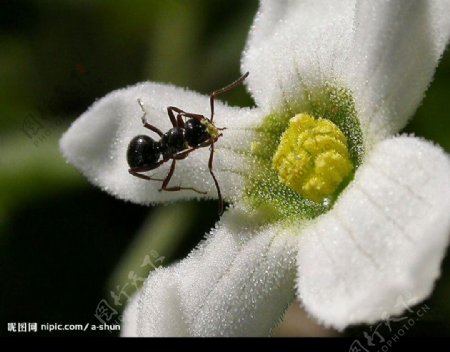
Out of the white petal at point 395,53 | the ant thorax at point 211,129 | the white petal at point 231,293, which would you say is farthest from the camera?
the ant thorax at point 211,129

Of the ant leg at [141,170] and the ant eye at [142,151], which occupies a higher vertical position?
the ant eye at [142,151]

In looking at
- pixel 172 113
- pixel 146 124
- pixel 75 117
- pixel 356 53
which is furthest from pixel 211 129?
pixel 75 117

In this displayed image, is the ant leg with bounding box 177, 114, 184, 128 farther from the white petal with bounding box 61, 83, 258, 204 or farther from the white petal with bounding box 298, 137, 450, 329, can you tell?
the white petal with bounding box 298, 137, 450, 329

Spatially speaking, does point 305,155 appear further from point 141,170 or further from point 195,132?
point 141,170

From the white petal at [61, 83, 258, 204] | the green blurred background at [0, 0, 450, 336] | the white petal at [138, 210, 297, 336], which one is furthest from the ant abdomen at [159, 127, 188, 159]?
the green blurred background at [0, 0, 450, 336]

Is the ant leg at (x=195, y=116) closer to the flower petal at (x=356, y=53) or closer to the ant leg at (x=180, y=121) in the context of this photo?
the ant leg at (x=180, y=121)

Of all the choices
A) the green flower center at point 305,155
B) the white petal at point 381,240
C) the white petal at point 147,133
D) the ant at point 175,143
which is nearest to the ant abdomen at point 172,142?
the ant at point 175,143
